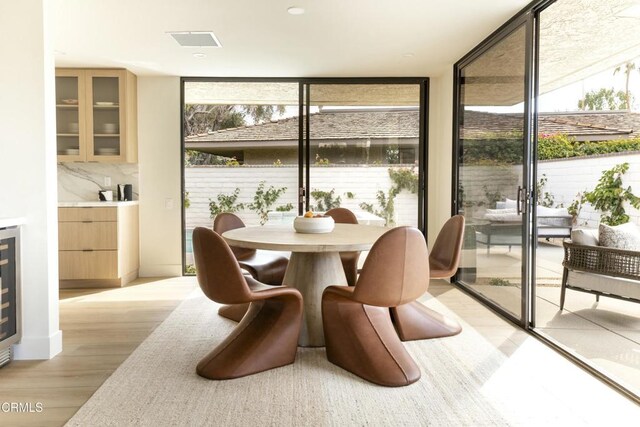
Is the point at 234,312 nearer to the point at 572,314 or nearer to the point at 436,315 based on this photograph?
the point at 436,315

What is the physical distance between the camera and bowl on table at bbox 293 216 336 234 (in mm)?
3225

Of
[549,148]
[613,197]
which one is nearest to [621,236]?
[613,197]

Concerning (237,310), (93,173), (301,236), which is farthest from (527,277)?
(93,173)

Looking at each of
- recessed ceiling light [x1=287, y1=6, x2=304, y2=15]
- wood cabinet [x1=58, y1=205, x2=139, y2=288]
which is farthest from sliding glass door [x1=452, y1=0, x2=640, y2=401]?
wood cabinet [x1=58, y1=205, x2=139, y2=288]

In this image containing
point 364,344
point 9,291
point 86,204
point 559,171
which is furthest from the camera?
point 86,204

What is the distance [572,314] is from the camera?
3.75m

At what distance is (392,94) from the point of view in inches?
224

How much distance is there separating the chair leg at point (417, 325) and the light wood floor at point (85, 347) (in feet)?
5.97

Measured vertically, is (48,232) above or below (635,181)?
below

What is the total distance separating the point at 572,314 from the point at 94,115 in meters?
5.24

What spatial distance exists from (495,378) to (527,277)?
1.24 meters

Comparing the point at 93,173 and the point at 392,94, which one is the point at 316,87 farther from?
the point at 93,173

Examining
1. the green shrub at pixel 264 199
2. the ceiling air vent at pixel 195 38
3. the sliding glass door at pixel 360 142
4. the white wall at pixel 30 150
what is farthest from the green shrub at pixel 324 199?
the white wall at pixel 30 150

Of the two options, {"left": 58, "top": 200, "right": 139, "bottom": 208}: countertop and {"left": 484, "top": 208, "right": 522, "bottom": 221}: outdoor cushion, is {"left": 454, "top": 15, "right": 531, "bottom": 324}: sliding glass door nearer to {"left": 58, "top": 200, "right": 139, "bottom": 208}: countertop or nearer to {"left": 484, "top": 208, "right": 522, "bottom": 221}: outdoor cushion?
{"left": 484, "top": 208, "right": 522, "bottom": 221}: outdoor cushion
